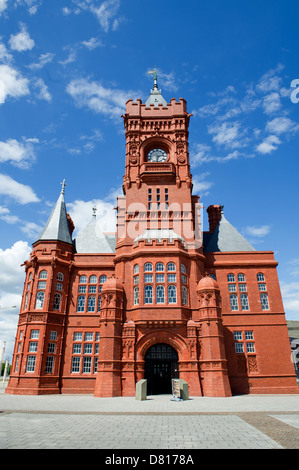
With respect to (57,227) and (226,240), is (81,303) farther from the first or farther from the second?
(226,240)

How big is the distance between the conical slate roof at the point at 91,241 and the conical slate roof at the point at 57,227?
1824 mm

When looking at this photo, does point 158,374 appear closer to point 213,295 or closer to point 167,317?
point 167,317

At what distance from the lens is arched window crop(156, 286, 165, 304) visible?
27.2m

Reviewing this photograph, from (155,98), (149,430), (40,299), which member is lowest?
(149,430)

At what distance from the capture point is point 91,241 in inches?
1421

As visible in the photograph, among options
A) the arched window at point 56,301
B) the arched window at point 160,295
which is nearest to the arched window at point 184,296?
the arched window at point 160,295

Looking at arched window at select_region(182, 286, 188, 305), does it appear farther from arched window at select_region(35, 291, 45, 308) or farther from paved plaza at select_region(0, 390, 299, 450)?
arched window at select_region(35, 291, 45, 308)

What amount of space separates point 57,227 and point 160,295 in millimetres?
14572

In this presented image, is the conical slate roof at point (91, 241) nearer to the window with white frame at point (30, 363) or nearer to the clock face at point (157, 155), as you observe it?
the clock face at point (157, 155)

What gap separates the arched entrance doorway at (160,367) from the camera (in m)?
26.3

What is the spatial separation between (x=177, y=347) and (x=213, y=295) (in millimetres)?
5621

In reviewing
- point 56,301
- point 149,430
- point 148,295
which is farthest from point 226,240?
point 149,430

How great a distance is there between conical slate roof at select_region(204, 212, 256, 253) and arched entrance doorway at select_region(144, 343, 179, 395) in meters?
13.2

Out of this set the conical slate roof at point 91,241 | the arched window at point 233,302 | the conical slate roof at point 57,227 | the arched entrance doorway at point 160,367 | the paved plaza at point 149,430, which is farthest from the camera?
the conical slate roof at point 91,241
